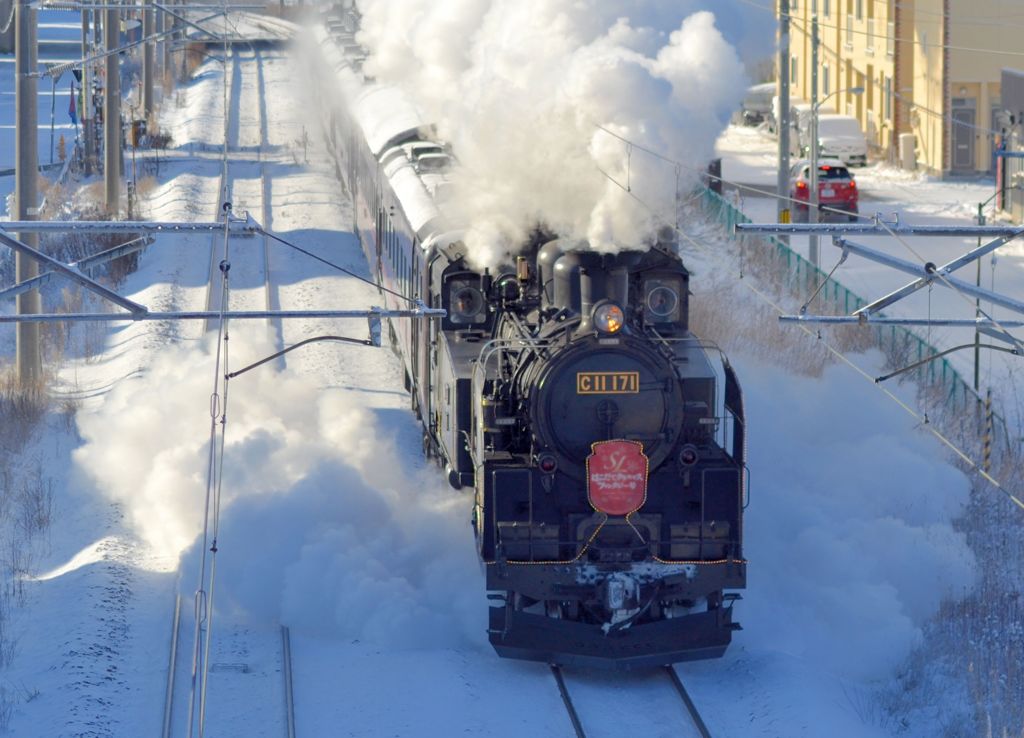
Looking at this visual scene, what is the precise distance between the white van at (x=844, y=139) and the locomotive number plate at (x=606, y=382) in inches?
1243

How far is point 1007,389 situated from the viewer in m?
23.0

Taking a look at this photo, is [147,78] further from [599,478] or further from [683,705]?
[683,705]

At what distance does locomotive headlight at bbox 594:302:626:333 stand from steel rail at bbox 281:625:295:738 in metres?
3.60

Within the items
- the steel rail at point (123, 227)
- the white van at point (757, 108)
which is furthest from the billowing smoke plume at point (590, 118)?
the white van at point (757, 108)

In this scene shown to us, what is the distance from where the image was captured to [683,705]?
39.3ft

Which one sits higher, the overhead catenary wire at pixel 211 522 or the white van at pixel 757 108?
the white van at pixel 757 108

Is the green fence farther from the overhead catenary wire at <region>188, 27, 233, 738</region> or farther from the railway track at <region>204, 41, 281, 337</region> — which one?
the railway track at <region>204, 41, 281, 337</region>

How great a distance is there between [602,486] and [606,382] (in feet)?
2.58

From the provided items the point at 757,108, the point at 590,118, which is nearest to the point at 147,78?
the point at 757,108

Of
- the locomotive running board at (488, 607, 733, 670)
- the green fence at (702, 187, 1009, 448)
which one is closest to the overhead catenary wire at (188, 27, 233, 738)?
the locomotive running board at (488, 607, 733, 670)

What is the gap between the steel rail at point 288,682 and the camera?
1147cm

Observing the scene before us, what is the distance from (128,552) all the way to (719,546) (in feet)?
19.9

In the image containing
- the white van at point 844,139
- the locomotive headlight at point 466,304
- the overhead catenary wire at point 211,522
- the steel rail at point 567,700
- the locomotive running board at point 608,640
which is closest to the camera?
the overhead catenary wire at point 211,522

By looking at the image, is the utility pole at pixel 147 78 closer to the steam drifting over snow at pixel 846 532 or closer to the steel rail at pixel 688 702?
the steam drifting over snow at pixel 846 532
